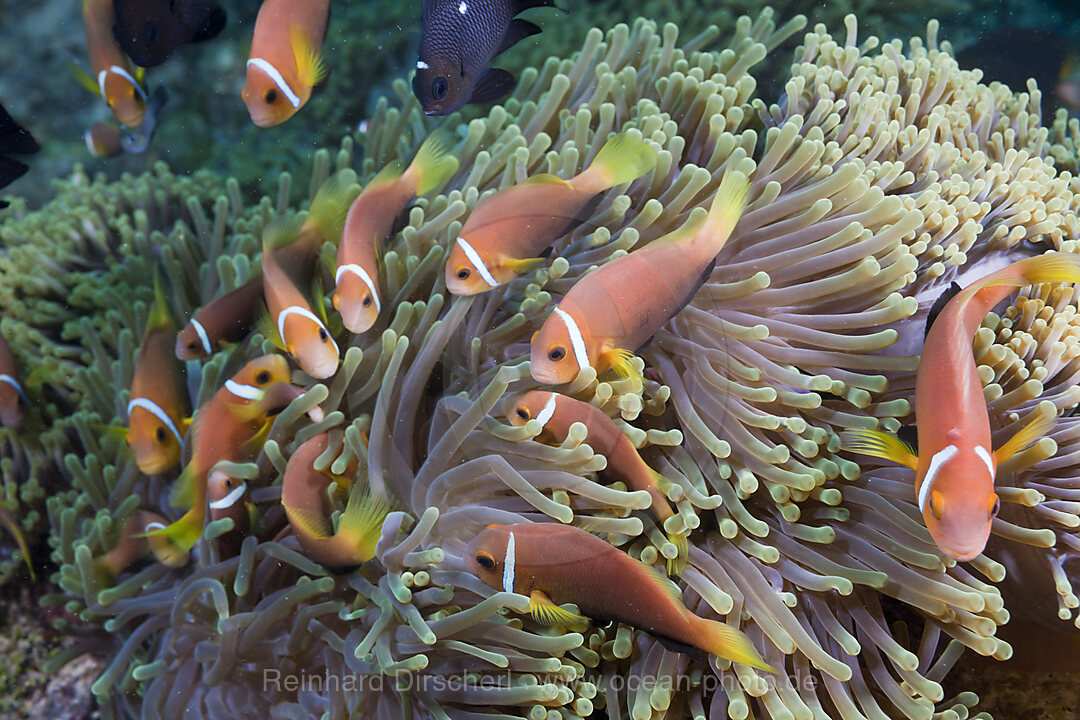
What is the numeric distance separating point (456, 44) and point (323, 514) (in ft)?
3.51

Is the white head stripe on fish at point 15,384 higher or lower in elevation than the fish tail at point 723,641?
lower

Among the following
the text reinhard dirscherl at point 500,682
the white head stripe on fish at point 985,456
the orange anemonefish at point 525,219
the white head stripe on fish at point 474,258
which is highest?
the orange anemonefish at point 525,219

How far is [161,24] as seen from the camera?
6.19ft

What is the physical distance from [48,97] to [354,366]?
3208mm

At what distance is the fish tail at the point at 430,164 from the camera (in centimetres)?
153

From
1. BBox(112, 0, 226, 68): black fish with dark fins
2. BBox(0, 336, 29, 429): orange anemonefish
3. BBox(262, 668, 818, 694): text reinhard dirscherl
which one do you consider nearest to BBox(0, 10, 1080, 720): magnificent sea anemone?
BBox(262, 668, 818, 694): text reinhard dirscherl

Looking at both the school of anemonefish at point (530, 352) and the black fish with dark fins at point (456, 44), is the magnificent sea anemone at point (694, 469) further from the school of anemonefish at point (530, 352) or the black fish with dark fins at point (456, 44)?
the black fish with dark fins at point (456, 44)

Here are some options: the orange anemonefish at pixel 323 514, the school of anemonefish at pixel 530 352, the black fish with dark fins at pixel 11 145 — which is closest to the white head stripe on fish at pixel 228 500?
the school of anemonefish at pixel 530 352

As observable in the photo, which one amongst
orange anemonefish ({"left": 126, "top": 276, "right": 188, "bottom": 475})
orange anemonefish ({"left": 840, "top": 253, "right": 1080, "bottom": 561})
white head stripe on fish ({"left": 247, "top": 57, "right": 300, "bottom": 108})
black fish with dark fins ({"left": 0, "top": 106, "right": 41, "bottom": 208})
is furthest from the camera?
black fish with dark fins ({"left": 0, "top": 106, "right": 41, "bottom": 208})

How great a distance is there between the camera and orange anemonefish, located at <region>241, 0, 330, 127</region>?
66.9 inches

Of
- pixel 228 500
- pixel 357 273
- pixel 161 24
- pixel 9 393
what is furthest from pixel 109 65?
pixel 228 500

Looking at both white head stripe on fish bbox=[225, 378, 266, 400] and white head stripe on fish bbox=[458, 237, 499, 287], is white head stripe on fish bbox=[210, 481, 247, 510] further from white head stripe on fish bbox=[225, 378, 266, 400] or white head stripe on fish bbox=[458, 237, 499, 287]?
white head stripe on fish bbox=[458, 237, 499, 287]

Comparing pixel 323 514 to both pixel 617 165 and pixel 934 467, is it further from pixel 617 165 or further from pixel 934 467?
pixel 934 467

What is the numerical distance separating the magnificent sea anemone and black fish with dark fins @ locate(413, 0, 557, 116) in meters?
0.19
